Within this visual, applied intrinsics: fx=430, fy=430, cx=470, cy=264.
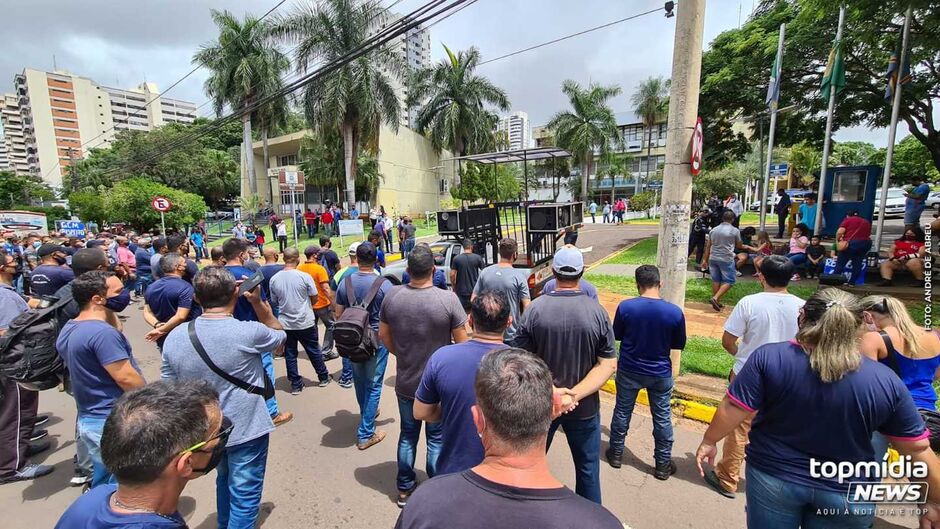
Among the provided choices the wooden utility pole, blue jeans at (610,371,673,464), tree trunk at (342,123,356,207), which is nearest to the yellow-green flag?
the wooden utility pole

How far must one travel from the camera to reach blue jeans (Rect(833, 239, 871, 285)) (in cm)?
759

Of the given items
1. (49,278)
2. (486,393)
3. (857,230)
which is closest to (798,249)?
(857,230)

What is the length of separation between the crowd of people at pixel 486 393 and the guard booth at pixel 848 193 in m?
10.5

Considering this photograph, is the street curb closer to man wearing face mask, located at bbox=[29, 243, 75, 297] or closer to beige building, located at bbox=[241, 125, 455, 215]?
man wearing face mask, located at bbox=[29, 243, 75, 297]

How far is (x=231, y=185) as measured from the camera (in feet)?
145

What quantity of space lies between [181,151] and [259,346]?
46.4 metres

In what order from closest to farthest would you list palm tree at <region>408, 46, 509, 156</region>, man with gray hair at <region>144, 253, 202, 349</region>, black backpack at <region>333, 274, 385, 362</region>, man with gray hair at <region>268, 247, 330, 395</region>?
black backpack at <region>333, 274, 385, 362</region>, man with gray hair at <region>144, 253, 202, 349</region>, man with gray hair at <region>268, 247, 330, 395</region>, palm tree at <region>408, 46, 509, 156</region>

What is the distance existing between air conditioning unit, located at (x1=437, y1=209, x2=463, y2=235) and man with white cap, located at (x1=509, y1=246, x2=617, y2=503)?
6.07 meters

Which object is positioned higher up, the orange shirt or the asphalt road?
the orange shirt

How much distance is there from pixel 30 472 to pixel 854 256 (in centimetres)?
1153

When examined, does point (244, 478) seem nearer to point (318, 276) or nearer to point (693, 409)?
point (318, 276)

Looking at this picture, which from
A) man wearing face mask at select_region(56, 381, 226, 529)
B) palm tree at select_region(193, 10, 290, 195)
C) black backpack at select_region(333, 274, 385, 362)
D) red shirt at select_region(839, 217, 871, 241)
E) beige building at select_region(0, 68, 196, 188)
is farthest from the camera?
beige building at select_region(0, 68, 196, 188)

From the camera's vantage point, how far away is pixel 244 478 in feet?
8.22

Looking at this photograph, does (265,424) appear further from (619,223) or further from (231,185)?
(231,185)
